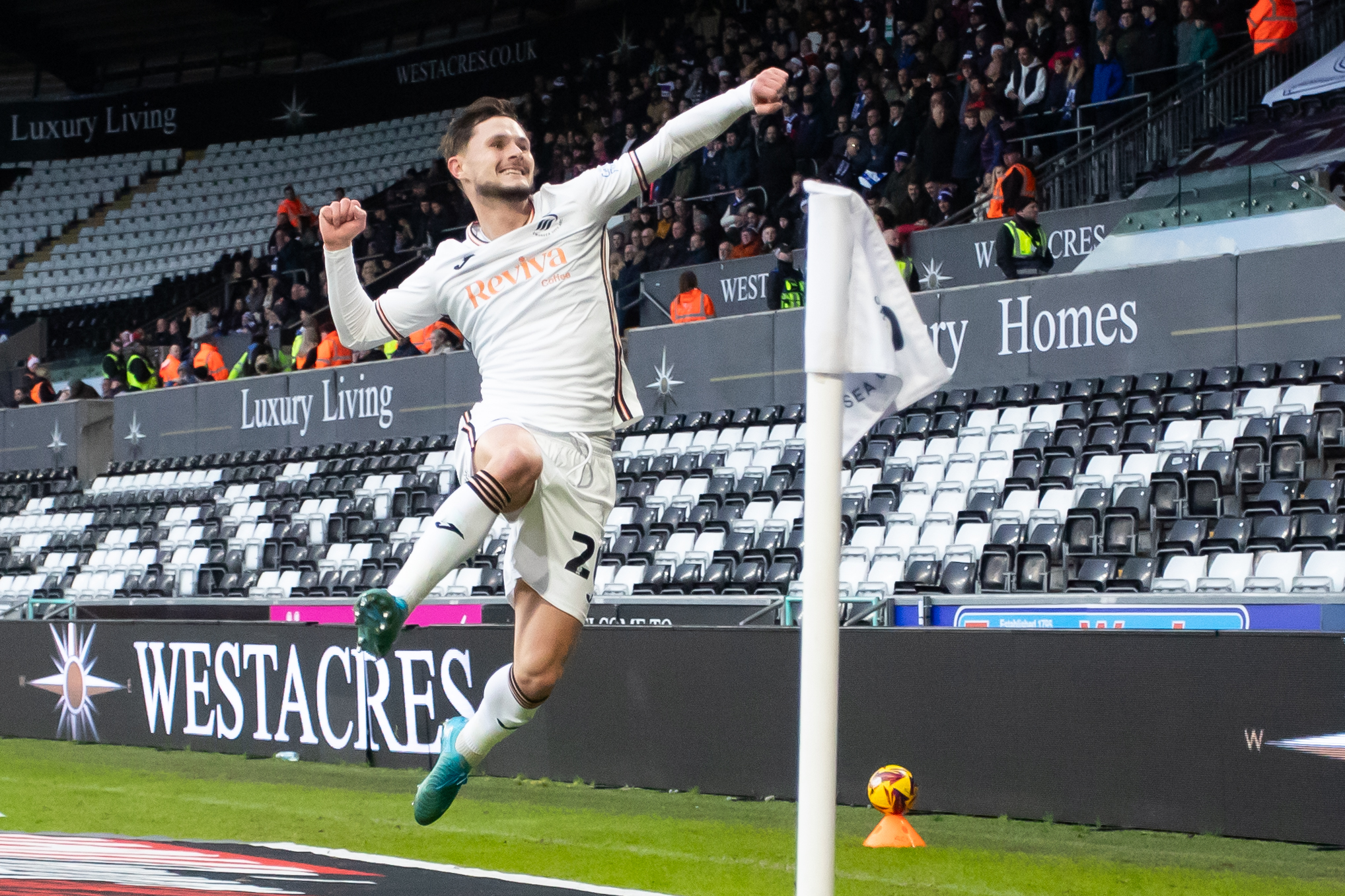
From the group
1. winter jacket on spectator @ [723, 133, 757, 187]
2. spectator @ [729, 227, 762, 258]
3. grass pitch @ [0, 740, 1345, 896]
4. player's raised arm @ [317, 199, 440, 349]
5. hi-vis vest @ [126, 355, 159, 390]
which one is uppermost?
winter jacket on spectator @ [723, 133, 757, 187]

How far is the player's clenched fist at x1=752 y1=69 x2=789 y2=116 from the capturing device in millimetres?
4430

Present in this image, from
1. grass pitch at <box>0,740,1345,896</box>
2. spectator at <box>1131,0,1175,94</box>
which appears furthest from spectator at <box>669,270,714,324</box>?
grass pitch at <box>0,740,1345,896</box>

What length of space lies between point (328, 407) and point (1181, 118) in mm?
11436

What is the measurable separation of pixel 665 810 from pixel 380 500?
9.76 metres

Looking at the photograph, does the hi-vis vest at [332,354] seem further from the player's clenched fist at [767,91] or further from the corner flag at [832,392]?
the corner flag at [832,392]

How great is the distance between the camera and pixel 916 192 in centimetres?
1603

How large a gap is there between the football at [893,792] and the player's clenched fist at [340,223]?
346 cm

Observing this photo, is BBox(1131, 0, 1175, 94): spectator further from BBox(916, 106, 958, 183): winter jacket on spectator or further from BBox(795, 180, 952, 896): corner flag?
BBox(795, 180, 952, 896): corner flag

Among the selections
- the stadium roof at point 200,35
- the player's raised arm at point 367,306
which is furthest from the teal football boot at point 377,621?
the stadium roof at point 200,35

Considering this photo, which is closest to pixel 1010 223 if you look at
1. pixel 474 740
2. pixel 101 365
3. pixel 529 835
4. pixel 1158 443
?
pixel 1158 443

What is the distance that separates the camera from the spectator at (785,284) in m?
15.7

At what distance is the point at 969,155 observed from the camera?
16.3m

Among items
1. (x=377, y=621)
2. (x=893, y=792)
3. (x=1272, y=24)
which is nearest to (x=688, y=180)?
(x=1272, y=24)

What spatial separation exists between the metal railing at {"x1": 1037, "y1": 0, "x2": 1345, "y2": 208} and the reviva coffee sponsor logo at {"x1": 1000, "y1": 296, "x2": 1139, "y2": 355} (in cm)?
150
